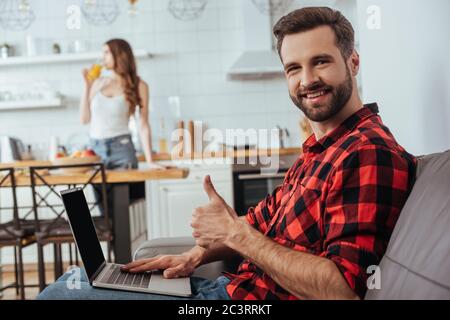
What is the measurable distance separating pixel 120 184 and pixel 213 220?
1512 mm

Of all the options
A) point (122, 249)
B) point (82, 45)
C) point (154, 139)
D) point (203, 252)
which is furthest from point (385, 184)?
point (82, 45)

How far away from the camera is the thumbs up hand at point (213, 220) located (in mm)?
1036

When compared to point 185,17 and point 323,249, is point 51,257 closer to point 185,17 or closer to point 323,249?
point 185,17

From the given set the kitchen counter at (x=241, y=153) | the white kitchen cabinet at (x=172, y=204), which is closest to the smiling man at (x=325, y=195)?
the white kitchen cabinet at (x=172, y=204)

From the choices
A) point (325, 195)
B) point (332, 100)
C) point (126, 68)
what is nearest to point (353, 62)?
point (332, 100)

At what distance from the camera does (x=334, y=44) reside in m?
1.10

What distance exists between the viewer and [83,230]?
122 cm

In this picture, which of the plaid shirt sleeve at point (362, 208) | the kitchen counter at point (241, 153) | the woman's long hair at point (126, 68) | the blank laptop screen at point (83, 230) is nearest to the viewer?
the plaid shirt sleeve at point (362, 208)

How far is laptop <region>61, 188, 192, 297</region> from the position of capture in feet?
3.64

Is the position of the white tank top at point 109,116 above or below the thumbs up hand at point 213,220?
above

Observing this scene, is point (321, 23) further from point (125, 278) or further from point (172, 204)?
point (172, 204)

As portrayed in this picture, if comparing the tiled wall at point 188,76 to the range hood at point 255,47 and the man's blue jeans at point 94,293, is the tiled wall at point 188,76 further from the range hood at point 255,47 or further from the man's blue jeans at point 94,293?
the man's blue jeans at point 94,293

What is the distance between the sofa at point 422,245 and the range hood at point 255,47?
3343 millimetres

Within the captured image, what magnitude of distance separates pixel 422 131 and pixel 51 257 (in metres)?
3.17
